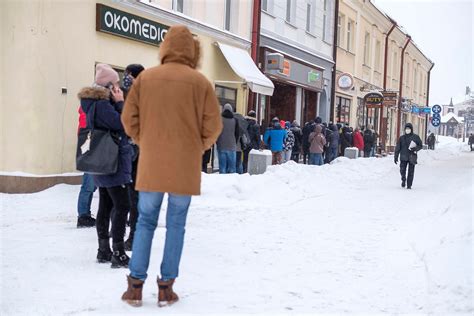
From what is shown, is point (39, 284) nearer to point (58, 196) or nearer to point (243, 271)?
point (243, 271)

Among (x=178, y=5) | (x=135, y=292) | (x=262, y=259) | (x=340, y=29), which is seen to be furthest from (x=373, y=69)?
(x=135, y=292)

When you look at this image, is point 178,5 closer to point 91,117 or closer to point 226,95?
point 226,95

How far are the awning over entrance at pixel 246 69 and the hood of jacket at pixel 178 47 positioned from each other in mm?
11168

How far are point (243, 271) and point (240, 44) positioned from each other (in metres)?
12.3

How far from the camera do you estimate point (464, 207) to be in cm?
620

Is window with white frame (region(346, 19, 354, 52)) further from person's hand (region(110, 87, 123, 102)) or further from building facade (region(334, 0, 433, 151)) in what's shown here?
person's hand (region(110, 87, 123, 102))

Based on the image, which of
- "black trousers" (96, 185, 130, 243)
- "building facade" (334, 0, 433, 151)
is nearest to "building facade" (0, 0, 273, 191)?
"black trousers" (96, 185, 130, 243)

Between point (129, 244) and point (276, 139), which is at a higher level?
point (276, 139)

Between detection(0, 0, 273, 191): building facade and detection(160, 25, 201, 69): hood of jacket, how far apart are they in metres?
4.53

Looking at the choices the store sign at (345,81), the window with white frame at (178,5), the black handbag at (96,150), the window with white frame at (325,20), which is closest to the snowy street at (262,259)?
the black handbag at (96,150)

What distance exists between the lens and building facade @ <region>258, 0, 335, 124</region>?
17.9 metres

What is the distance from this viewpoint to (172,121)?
3.55 m

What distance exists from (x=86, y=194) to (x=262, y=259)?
231 centimetres

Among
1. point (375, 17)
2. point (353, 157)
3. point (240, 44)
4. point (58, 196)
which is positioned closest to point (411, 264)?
Result: point (58, 196)
